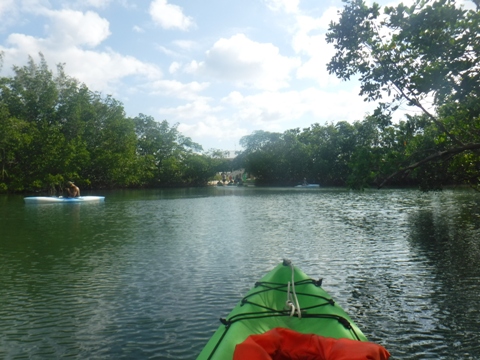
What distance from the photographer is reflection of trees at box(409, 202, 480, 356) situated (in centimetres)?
750

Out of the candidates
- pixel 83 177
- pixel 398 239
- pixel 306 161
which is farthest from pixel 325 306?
pixel 306 161

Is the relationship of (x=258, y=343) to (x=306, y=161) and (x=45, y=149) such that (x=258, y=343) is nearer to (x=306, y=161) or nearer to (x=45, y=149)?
(x=45, y=149)

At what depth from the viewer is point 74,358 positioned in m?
6.68

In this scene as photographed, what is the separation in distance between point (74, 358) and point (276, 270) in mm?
3357

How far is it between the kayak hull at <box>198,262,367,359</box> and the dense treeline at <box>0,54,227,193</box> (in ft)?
188

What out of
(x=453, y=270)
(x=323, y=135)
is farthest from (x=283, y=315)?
(x=323, y=135)

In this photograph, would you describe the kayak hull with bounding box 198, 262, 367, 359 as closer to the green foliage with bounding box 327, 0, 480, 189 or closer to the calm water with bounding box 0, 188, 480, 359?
the calm water with bounding box 0, 188, 480, 359

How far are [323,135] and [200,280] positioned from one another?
Result: 266ft

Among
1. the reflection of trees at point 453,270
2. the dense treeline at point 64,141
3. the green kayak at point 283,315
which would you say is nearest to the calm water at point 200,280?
the reflection of trees at point 453,270

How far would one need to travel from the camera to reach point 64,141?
6259cm

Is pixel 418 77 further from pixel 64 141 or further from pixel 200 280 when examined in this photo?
pixel 64 141

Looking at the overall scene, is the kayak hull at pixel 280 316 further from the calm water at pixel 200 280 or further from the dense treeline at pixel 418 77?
the dense treeline at pixel 418 77

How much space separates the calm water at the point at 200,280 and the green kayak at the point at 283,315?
147cm

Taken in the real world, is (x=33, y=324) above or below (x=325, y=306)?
below
